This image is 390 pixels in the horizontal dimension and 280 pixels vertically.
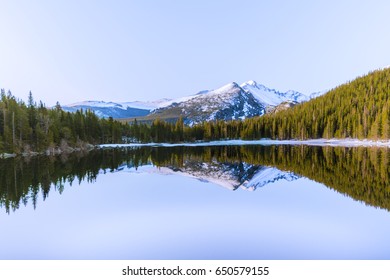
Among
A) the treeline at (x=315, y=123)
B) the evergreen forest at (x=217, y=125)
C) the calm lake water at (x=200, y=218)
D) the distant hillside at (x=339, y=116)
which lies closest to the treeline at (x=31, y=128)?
the evergreen forest at (x=217, y=125)

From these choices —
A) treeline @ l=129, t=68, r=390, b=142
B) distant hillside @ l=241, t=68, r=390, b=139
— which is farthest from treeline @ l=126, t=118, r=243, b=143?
distant hillside @ l=241, t=68, r=390, b=139

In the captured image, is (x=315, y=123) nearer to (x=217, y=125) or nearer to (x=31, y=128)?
(x=217, y=125)

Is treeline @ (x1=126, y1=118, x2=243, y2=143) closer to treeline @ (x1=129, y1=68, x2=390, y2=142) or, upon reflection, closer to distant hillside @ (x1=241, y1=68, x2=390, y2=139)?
treeline @ (x1=129, y1=68, x2=390, y2=142)

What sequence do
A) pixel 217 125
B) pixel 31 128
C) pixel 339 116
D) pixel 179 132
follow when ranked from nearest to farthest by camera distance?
pixel 31 128
pixel 339 116
pixel 179 132
pixel 217 125

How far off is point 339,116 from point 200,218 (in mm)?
123494

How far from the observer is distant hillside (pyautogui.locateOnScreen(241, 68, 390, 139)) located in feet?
366

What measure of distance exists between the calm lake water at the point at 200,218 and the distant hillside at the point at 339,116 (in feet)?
295

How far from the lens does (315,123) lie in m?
130

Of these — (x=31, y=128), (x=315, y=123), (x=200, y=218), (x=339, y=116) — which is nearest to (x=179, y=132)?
(x=315, y=123)

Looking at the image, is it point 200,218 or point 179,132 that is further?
point 179,132

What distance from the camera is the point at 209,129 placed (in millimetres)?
144625

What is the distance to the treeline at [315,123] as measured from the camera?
11725 centimetres

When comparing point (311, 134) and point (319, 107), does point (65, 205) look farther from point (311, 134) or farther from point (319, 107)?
point (319, 107)

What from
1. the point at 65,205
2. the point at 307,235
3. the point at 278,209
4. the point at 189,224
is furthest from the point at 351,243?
the point at 65,205
